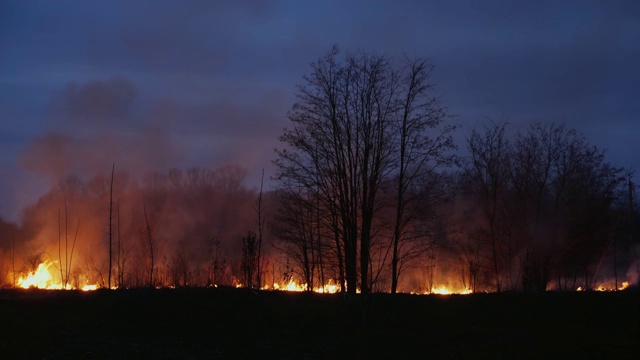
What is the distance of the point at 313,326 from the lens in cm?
1366

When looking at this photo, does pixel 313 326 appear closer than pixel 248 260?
Yes

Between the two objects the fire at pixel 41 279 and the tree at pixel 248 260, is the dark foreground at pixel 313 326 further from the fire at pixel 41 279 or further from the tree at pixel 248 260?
the fire at pixel 41 279

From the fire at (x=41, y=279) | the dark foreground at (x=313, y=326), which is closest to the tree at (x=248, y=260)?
the dark foreground at (x=313, y=326)

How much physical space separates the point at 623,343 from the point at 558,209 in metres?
15.8

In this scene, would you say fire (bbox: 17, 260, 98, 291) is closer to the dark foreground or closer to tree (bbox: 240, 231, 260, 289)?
tree (bbox: 240, 231, 260, 289)

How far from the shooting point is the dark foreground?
11766mm

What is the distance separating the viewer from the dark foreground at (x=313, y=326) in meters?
11.8

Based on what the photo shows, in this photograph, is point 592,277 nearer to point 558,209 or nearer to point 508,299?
point 558,209

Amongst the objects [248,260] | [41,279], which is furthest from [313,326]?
[41,279]

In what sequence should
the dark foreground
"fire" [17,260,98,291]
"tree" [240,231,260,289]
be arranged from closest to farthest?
1. the dark foreground
2. "tree" [240,231,260,289]
3. "fire" [17,260,98,291]

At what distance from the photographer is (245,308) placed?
15.0m

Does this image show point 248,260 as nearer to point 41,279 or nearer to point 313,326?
point 313,326

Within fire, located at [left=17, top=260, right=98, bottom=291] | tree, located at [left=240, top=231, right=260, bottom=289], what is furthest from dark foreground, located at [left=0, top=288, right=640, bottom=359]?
fire, located at [left=17, top=260, right=98, bottom=291]

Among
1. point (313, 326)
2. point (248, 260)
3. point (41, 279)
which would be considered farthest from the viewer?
point (41, 279)
